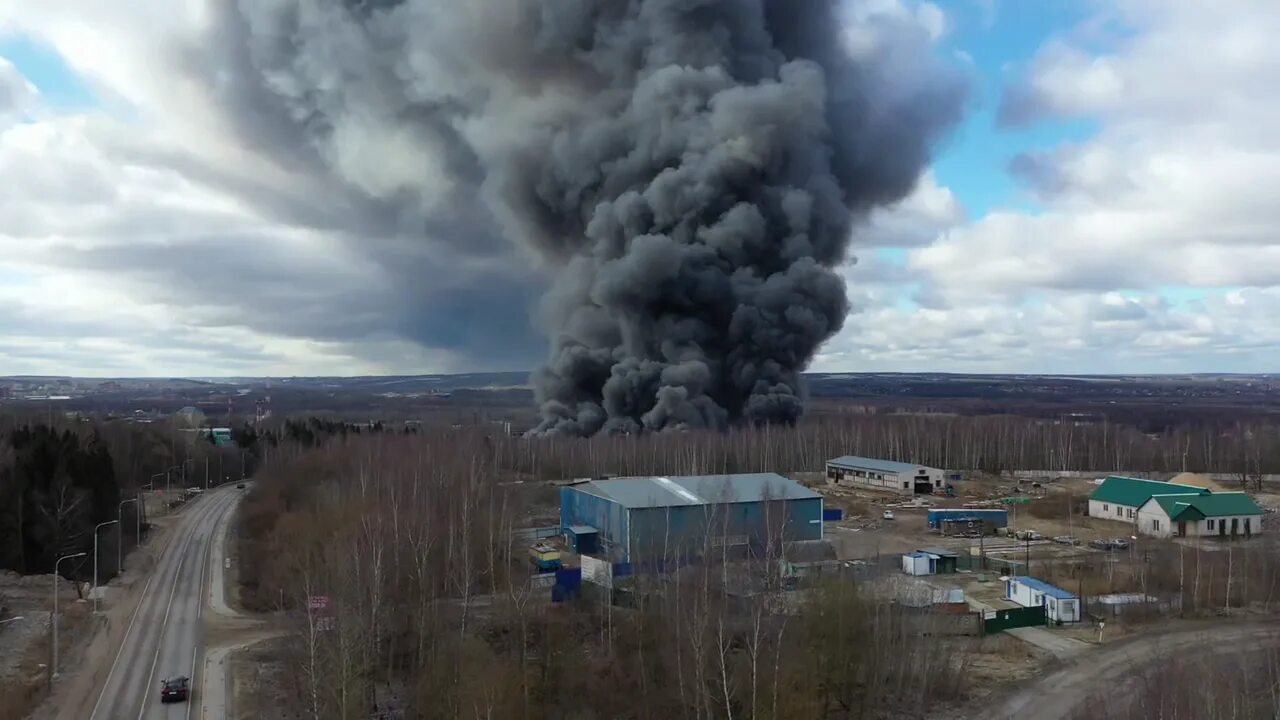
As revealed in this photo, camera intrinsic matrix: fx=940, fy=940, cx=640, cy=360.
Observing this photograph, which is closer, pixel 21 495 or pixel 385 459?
pixel 21 495

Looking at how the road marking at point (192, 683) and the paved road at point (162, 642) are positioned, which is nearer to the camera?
the road marking at point (192, 683)

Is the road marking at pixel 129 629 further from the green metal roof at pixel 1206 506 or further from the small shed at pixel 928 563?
the green metal roof at pixel 1206 506

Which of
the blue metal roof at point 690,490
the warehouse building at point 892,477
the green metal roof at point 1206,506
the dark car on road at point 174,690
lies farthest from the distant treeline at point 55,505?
the green metal roof at point 1206,506

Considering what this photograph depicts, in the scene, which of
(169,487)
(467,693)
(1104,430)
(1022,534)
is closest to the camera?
(467,693)

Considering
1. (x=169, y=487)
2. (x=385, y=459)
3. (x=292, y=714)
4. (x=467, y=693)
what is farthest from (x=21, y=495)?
(x=169, y=487)

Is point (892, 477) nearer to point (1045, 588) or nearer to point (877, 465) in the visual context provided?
point (877, 465)

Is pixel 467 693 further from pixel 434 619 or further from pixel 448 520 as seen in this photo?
pixel 448 520
